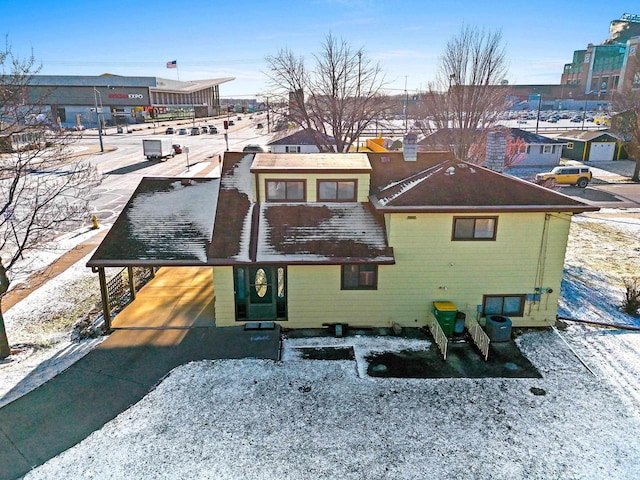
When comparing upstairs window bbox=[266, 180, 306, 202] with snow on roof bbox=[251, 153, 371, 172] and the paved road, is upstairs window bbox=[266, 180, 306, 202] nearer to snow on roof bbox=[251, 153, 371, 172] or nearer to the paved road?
snow on roof bbox=[251, 153, 371, 172]

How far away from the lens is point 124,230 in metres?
13.9

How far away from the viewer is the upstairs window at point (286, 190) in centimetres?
1440

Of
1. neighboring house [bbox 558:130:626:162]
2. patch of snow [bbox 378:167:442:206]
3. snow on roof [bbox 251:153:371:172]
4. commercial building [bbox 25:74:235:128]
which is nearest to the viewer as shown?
patch of snow [bbox 378:167:442:206]

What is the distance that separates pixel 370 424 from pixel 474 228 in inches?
269

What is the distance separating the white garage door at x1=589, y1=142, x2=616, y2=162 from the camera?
48.0 meters

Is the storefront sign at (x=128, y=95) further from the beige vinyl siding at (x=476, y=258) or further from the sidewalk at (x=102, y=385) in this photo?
the beige vinyl siding at (x=476, y=258)

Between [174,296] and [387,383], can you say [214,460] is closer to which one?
[387,383]

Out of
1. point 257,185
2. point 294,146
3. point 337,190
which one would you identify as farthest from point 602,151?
point 257,185

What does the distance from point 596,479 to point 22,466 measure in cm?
1103

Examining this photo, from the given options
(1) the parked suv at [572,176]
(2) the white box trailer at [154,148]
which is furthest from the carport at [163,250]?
(2) the white box trailer at [154,148]

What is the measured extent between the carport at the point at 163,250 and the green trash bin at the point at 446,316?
23.3 ft

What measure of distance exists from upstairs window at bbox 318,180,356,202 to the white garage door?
45133mm

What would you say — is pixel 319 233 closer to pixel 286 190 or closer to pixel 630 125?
pixel 286 190

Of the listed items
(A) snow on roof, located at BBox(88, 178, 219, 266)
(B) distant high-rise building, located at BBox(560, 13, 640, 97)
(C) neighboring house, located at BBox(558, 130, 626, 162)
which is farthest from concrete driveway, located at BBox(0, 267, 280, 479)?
(B) distant high-rise building, located at BBox(560, 13, 640, 97)
